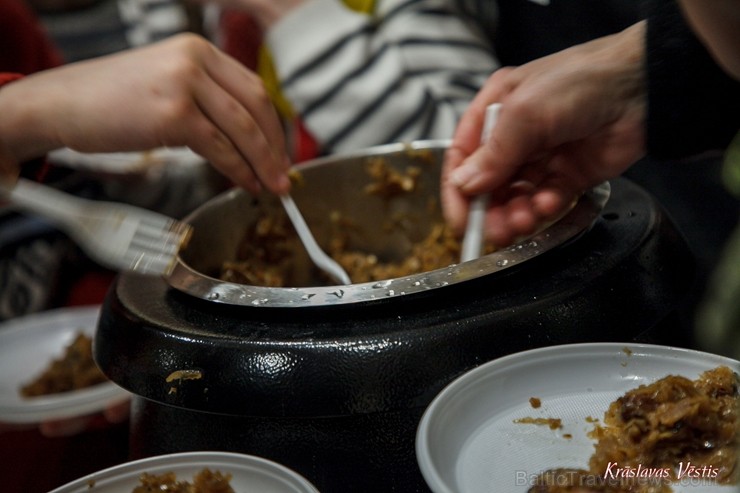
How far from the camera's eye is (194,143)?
1.10 metres

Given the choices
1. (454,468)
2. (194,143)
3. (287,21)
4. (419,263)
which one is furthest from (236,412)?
(287,21)

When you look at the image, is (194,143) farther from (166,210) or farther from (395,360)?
(166,210)

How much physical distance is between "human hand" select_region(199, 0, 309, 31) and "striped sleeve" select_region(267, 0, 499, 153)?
3 cm

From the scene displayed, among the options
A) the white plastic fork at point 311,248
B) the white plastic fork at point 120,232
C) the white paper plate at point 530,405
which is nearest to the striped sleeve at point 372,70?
the white plastic fork at point 311,248

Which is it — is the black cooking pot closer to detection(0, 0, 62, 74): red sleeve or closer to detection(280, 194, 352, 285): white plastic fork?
detection(280, 194, 352, 285): white plastic fork

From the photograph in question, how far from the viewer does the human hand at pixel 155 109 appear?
108 centimetres

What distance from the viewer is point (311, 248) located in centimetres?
130

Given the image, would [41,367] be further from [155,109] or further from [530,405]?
[530,405]

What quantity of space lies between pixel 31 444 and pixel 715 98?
1205mm

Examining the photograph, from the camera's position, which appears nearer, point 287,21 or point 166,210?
point 287,21

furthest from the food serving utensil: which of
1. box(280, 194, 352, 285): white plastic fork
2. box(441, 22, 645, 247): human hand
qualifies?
box(280, 194, 352, 285): white plastic fork

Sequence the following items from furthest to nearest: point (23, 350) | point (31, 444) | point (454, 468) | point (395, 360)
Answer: point (23, 350)
point (31, 444)
point (395, 360)
point (454, 468)

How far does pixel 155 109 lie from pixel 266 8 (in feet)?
3.10

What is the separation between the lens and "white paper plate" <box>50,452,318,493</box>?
79 cm
